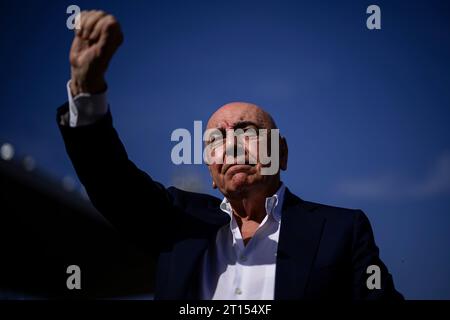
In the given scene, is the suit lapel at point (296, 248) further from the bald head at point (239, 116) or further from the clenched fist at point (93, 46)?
the clenched fist at point (93, 46)

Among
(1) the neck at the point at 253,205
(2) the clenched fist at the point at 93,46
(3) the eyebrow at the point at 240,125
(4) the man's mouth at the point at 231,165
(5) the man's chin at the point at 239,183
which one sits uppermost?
(2) the clenched fist at the point at 93,46

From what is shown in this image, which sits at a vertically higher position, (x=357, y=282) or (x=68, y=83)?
(x=68, y=83)

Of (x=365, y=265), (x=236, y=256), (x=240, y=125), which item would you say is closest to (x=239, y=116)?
(x=240, y=125)

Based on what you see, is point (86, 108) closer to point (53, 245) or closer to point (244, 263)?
point (244, 263)

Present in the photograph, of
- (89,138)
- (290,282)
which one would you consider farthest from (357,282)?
(89,138)

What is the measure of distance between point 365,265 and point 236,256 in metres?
0.91

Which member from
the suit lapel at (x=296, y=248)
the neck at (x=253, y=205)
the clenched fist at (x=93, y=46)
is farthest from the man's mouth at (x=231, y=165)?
the clenched fist at (x=93, y=46)

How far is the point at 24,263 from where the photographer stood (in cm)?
737

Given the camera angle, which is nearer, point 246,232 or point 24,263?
point 246,232

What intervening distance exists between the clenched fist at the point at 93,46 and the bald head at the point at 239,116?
1.09 meters

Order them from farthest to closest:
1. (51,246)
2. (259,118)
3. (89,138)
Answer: (51,246)
(259,118)
(89,138)

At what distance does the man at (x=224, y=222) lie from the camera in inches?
110
